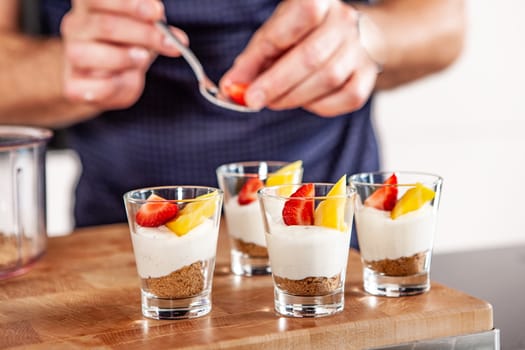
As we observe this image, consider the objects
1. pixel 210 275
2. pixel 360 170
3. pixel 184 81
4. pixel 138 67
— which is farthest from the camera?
pixel 360 170

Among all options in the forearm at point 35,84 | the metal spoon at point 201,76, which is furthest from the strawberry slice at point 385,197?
the forearm at point 35,84

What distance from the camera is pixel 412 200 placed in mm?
1043

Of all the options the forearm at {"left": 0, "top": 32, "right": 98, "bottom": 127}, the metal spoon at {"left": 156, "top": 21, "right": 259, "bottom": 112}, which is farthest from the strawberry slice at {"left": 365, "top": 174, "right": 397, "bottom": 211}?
the forearm at {"left": 0, "top": 32, "right": 98, "bottom": 127}

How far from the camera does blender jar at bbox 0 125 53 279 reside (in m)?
1.23

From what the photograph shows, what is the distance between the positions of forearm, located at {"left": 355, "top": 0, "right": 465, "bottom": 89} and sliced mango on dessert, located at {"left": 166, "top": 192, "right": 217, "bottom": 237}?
703mm

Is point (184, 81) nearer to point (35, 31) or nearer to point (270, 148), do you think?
point (270, 148)

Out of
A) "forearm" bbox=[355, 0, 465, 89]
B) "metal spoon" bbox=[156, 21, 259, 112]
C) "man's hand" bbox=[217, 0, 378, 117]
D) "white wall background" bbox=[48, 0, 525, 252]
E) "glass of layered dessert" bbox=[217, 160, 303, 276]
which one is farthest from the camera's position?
"white wall background" bbox=[48, 0, 525, 252]

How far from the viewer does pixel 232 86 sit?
1.37m

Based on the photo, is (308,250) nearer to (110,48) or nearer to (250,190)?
(250,190)

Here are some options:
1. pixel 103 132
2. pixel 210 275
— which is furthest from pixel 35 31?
pixel 210 275

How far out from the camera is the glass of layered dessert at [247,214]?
1.19m

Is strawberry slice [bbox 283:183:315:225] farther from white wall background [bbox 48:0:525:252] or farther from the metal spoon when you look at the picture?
white wall background [bbox 48:0:525:252]

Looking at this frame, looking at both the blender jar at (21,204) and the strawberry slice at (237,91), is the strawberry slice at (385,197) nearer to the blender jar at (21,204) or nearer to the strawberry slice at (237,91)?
the strawberry slice at (237,91)

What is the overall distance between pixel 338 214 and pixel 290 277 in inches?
3.7
